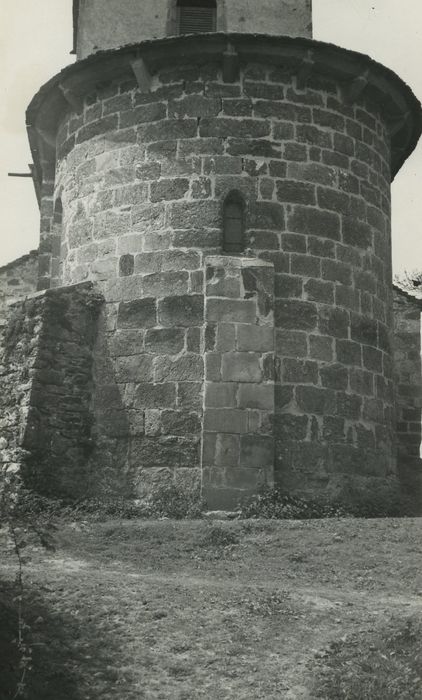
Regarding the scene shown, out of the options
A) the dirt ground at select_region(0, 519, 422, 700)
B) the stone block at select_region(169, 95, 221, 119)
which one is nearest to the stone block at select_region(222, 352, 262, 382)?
the dirt ground at select_region(0, 519, 422, 700)

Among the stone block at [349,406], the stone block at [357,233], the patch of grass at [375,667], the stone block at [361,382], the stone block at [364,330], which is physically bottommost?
the patch of grass at [375,667]

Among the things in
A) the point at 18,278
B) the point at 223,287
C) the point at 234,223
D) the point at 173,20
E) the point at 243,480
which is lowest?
the point at 243,480

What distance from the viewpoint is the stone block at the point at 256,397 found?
1188 cm

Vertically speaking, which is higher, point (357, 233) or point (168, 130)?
point (168, 130)

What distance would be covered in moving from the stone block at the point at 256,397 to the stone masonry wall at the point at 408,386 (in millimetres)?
4031

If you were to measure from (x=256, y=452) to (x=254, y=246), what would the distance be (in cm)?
284

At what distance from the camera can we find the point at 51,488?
1184 cm

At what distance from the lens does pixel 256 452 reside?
1177 cm

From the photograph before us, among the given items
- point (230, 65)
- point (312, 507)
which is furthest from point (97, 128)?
point (312, 507)

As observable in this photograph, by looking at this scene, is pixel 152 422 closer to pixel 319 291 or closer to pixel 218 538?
pixel 218 538

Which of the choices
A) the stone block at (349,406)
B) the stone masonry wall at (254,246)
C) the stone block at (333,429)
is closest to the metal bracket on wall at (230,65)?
the stone masonry wall at (254,246)

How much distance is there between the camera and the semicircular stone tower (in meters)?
12.1

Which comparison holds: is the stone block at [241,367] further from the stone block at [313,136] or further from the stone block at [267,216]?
the stone block at [313,136]

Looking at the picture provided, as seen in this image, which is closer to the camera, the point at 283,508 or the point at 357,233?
the point at 283,508
